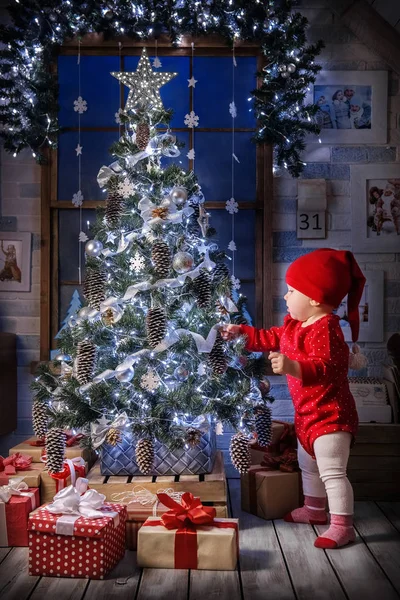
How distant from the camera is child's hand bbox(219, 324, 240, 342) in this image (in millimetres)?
3186

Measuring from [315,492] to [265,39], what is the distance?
96.4 inches

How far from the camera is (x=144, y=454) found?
9.96ft

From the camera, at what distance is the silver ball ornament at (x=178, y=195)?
3150mm

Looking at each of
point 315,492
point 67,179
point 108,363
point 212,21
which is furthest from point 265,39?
→ point 315,492

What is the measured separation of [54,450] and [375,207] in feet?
7.52

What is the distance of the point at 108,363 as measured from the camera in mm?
3207

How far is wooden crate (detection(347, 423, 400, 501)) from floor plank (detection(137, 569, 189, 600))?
1.28m

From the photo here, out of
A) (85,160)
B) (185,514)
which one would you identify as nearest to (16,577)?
(185,514)

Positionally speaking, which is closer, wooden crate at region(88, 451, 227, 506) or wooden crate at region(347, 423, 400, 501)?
wooden crate at region(88, 451, 227, 506)

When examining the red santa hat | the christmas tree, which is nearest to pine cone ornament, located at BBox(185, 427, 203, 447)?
the christmas tree

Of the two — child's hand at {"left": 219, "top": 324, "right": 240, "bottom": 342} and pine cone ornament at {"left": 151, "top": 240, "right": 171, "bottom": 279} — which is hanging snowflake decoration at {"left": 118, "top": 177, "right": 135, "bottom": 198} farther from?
child's hand at {"left": 219, "top": 324, "right": 240, "bottom": 342}

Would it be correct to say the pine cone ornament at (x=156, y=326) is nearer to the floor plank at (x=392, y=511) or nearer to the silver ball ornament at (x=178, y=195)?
the silver ball ornament at (x=178, y=195)

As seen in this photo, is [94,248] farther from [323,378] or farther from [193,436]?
[323,378]

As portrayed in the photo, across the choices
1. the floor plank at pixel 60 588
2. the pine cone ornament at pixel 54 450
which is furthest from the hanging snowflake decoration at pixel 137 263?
the floor plank at pixel 60 588
